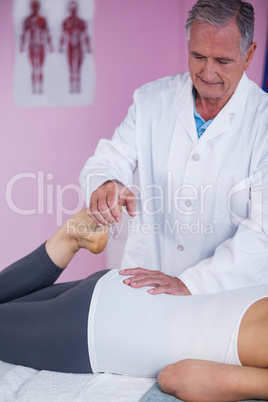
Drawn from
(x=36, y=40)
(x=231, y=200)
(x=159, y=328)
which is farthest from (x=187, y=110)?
(x=36, y=40)

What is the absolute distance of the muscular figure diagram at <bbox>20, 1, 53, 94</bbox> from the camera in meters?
3.14

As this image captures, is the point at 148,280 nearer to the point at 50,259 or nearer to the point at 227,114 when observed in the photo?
the point at 50,259

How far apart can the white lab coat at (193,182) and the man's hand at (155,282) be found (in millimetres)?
66

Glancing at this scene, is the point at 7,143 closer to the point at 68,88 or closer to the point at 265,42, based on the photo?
the point at 68,88

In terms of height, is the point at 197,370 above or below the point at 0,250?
above

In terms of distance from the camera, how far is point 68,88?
3166mm

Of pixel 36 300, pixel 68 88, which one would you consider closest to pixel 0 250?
pixel 68 88

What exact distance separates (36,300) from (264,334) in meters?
0.80

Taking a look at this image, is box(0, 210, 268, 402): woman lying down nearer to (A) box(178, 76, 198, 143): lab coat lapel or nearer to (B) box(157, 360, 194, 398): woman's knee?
(B) box(157, 360, 194, 398): woman's knee

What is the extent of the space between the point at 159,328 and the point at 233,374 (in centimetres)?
26

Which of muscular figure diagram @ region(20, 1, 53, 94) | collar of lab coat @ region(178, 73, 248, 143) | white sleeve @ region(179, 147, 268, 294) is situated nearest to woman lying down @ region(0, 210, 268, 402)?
white sleeve @ region(179, 147, 268, 294)

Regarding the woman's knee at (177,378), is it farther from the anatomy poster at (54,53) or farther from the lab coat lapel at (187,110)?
the anatomy poster at (54,53)

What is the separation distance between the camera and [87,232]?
1.81 metres

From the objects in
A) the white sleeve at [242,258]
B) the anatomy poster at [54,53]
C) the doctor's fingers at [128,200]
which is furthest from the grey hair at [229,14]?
the anatomy poster at [54,53]
